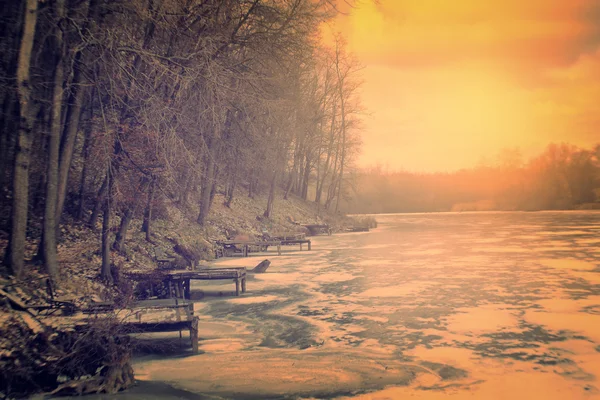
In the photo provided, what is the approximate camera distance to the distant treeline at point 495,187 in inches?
2518

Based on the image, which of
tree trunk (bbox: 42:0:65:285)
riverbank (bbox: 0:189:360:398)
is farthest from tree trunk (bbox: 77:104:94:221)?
tree trunk (bbox: 42:0:65:285)

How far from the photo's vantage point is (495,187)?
74062 millimetres

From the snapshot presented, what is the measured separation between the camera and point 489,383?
19.3ft

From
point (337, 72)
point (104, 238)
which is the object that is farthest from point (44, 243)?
point (337, 72)

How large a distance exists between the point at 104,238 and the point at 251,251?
39.2ft

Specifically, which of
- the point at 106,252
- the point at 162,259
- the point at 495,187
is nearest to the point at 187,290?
the point at 106,252

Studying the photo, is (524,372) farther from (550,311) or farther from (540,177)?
(540,177)

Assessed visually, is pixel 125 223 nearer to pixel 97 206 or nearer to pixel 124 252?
pixel 97 206

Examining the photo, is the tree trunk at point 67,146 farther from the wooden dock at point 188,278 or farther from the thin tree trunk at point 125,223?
the wooden dock at point 188,278

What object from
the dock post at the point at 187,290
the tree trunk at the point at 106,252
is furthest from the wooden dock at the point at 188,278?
the tree trunk at the point at 106,252

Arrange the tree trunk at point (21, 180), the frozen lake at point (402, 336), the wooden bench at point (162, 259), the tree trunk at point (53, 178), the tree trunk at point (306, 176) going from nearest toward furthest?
the frozen lake at point (402, 336), the tree trunk at point (21, 180), the tree trunk at point (53, 178), the wooden bench at point (162, 259), the tree trunk at point (306, 176)

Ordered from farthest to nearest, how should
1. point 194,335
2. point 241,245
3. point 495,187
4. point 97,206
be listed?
point 495,187 < point 241,245 < point 97,206 < point 194,335

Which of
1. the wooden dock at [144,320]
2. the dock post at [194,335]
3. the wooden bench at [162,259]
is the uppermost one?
the wooden bench at [162,259]

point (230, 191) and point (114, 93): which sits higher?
point (114, 93)
